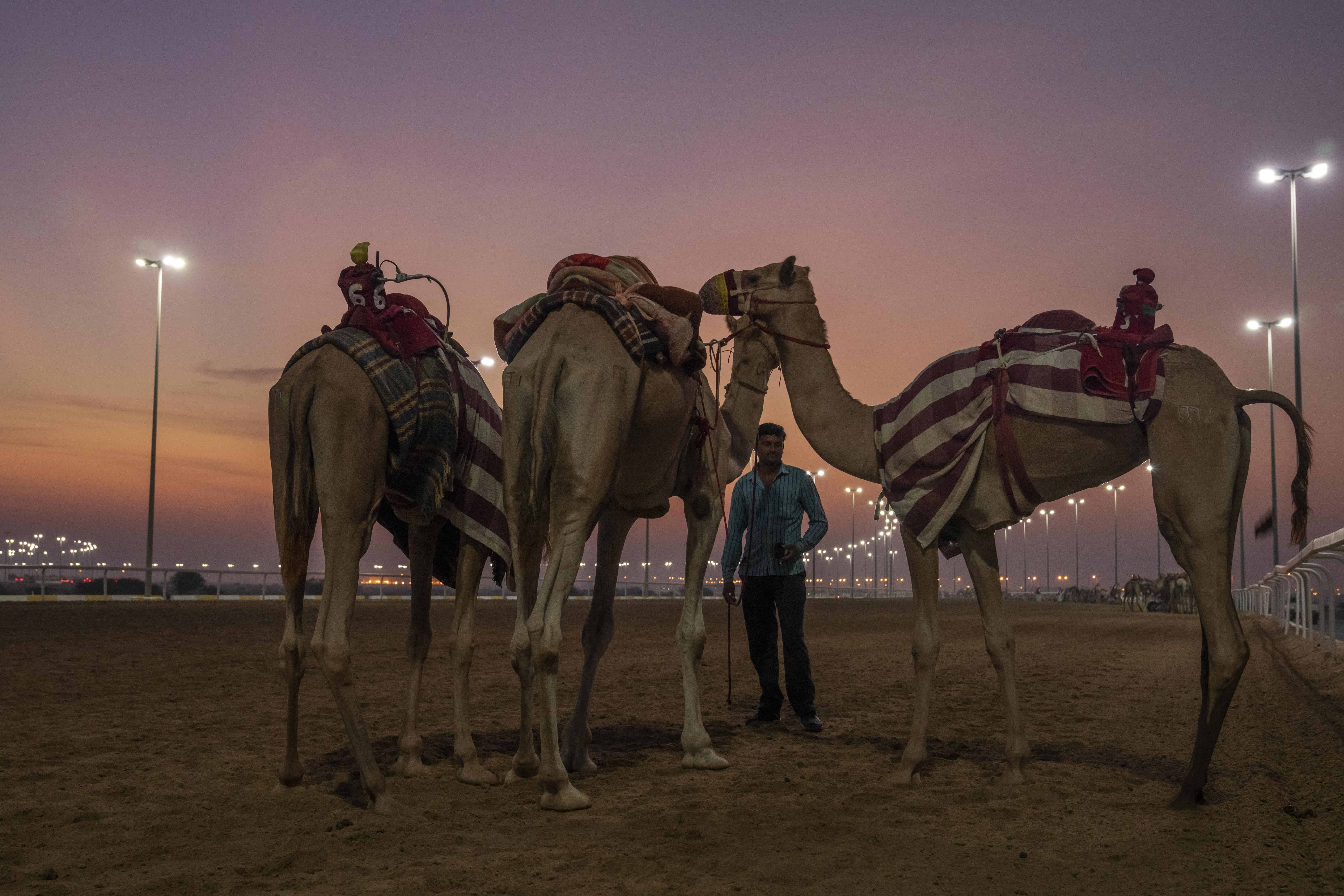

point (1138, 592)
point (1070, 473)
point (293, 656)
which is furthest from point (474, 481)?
point (1138, 592)

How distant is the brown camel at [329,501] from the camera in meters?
5.52

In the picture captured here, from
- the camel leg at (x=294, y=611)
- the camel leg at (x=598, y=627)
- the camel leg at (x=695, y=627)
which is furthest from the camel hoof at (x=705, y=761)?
the camel leg at (x=294, y=611)

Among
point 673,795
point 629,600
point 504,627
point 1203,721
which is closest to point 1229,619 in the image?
point 1203,721

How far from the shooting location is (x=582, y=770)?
660 centimetres

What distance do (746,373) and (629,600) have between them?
42609 millimetres

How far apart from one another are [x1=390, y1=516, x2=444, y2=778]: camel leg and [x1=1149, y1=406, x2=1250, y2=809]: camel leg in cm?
458

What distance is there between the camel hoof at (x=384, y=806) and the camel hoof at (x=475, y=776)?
2.45ft

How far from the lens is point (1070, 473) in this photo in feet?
21.3

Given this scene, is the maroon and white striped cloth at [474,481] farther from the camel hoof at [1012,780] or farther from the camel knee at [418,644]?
the camel hoof at [1012,780]

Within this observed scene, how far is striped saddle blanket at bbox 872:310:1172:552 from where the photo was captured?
6.19m

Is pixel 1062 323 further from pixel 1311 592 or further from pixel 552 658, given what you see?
pixel 1311 592

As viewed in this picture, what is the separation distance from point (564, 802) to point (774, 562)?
436 centimetres

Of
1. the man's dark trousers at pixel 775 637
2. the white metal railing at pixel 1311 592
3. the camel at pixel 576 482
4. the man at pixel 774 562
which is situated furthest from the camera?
the white metal railing at pixel 1311 592

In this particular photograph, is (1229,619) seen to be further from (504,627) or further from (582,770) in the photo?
(504,627)
